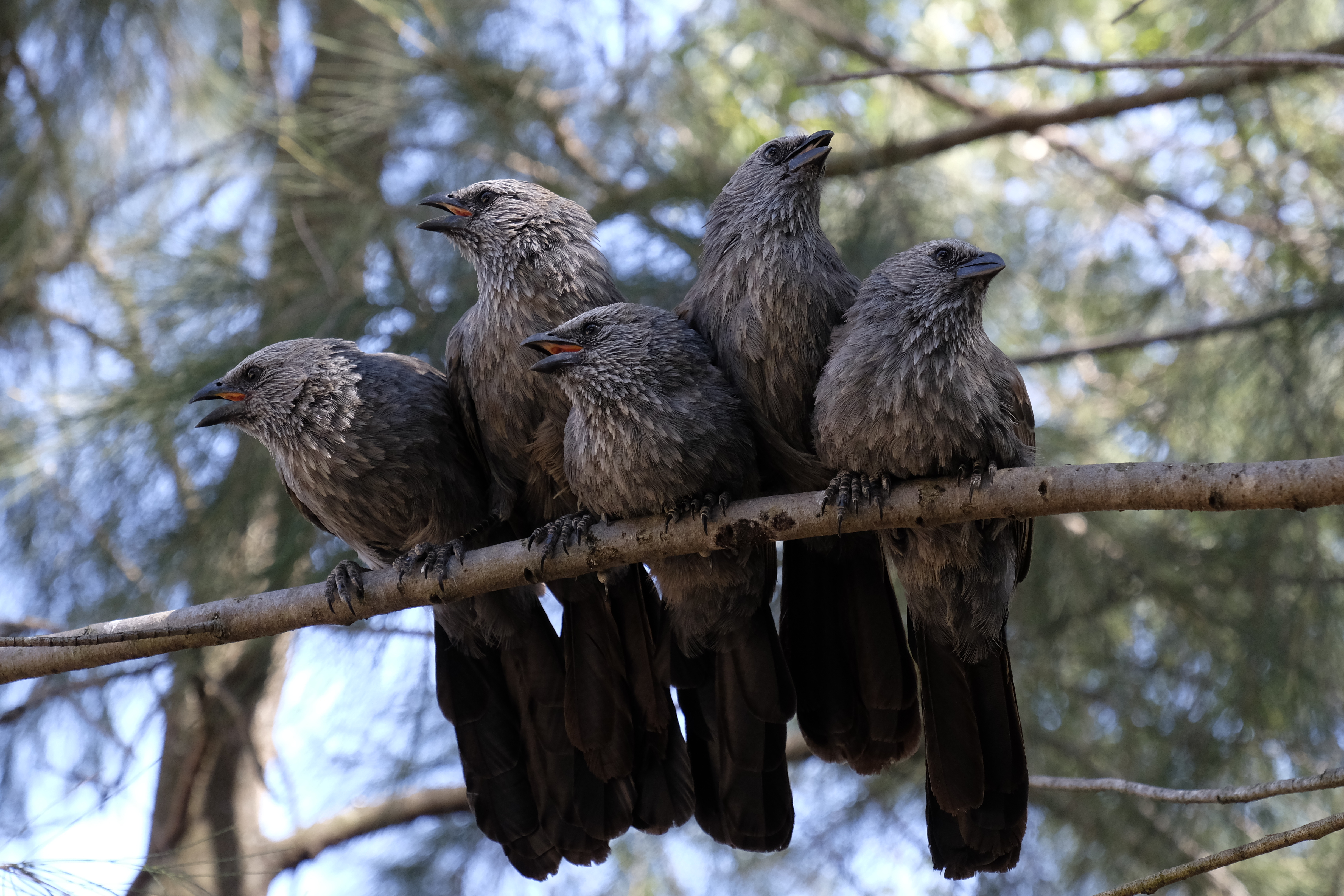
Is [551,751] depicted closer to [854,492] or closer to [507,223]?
[854,492]

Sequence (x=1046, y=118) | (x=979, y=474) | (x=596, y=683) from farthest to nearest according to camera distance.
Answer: (x=1046, y=118), (x=596, y=683), (x=979, y=474)

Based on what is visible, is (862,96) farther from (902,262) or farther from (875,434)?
(875,434)

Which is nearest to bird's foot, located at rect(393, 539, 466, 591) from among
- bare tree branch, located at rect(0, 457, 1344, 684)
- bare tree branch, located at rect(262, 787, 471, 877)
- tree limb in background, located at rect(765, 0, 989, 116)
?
bare tree branch, located at rect(0, 457, 1344, 684)

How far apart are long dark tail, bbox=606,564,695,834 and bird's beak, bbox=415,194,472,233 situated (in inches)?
40.5

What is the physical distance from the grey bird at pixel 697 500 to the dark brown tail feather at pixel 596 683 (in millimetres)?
154

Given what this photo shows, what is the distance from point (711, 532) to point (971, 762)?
0.82m

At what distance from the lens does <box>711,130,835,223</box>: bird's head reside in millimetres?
2832

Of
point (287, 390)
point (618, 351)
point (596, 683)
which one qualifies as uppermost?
point (287, 390)

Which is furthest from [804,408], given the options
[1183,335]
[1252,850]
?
[1183,335]

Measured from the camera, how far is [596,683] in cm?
297

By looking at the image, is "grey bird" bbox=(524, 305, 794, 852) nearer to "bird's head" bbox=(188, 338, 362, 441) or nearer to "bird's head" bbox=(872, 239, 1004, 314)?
"bird's head" bbox=(872, 239, 1004, 314)

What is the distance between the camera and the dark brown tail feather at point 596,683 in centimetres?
293

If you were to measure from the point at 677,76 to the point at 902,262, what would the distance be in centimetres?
235

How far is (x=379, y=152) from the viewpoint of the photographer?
4.69 m
